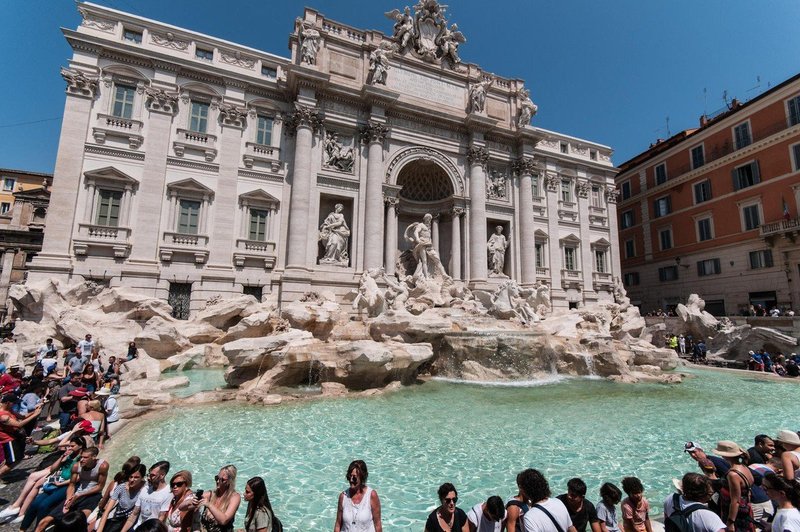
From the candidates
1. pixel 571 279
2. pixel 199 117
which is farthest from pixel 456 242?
pixel 199 117

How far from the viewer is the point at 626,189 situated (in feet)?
100

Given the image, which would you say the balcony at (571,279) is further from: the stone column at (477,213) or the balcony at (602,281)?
the stone column at (477,213)

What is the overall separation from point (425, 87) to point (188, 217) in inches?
547

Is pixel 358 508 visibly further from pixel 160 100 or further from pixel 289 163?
pixel 160 100

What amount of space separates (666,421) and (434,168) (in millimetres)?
16630

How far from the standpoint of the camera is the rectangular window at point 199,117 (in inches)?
661

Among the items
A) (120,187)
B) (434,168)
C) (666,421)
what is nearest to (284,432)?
(666,421)

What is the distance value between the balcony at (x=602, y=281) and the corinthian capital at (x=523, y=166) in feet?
26.9

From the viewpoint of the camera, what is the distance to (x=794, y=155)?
19781 mm

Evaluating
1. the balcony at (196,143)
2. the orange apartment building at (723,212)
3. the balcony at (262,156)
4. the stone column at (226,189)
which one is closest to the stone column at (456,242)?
the balcony at (262,156)

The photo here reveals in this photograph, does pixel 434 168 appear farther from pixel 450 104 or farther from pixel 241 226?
pixel 241 226

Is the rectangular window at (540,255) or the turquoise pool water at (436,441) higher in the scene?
the rectangular window at (540,255)

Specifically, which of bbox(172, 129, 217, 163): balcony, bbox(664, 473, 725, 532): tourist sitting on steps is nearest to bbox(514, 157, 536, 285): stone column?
bbox(172, 129, 217, 163): balcony

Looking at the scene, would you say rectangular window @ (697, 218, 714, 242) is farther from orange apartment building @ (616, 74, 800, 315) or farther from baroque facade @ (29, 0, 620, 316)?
baroque facade @ (29, 0, 620, 316)
